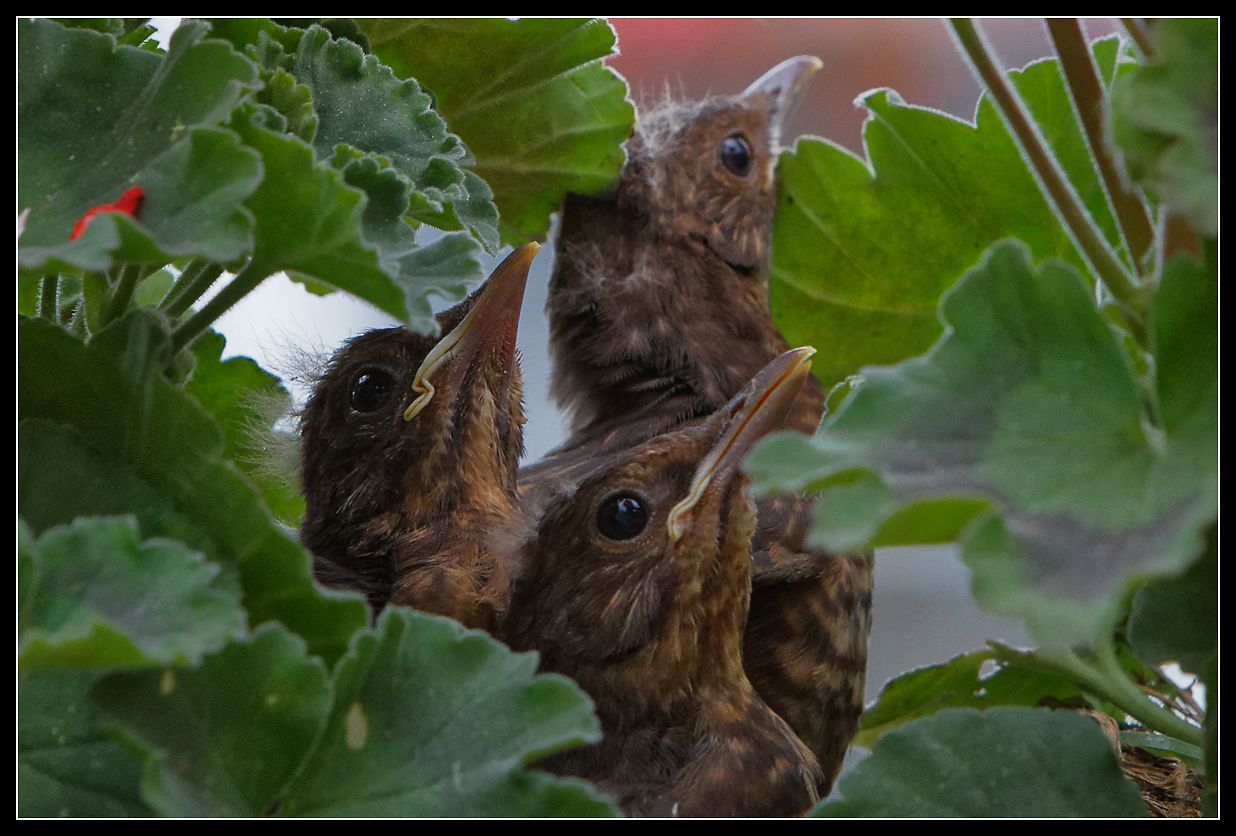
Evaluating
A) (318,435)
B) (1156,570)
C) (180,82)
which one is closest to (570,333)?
(318,435)

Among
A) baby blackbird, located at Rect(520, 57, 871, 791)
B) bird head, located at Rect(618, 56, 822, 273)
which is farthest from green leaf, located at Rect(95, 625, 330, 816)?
bird head, located at Rect(618, 56, 822, 273)

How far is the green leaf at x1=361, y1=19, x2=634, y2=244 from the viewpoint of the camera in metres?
0.91

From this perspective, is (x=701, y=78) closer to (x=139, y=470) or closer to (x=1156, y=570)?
(x=139, y=470)

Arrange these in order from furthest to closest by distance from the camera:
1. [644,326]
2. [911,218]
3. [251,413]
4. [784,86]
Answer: [784,86], [644,326], [251,413], [911,218]

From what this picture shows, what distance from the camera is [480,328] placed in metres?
1.04

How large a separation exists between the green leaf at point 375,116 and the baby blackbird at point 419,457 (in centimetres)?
28

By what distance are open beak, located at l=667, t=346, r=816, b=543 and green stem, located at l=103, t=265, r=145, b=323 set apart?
0.43 meters

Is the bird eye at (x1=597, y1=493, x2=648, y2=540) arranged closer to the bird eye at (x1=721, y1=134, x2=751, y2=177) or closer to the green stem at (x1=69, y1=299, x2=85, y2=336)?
the green stem at (x1=69, y1=299, x2=85, y2=336)

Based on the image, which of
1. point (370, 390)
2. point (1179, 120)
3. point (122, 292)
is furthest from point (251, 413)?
point (1179, 120)

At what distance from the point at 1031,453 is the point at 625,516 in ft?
1.78

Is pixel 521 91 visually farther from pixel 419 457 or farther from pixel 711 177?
pixel 711 177

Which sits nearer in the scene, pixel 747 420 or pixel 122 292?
pixel 122 292

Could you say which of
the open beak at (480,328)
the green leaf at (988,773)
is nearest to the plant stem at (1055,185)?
the green leaf at (988,773)

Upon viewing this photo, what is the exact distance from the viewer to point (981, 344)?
0.46 meters
